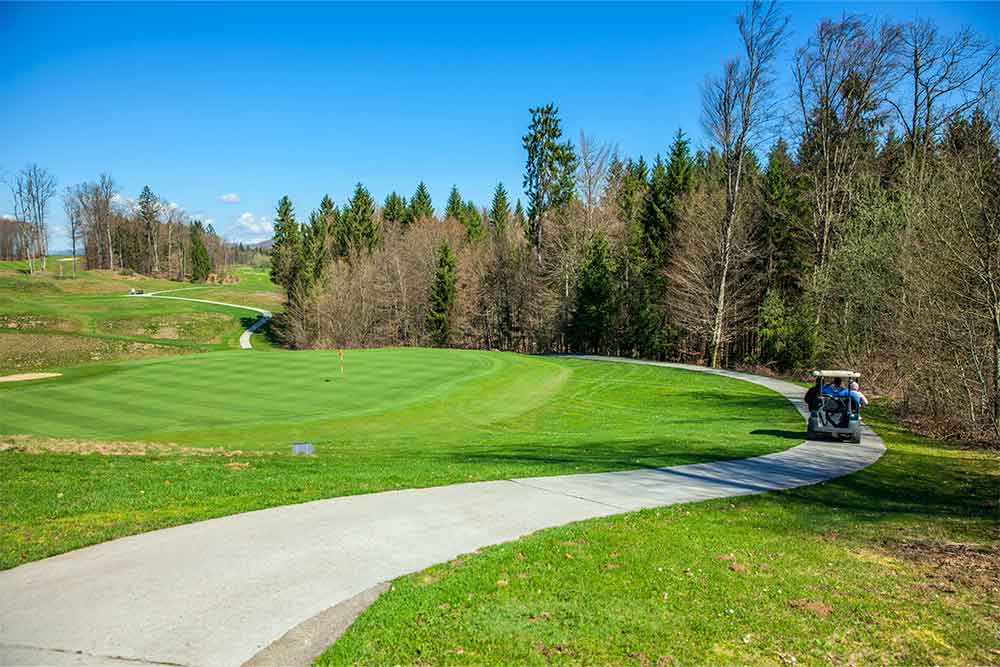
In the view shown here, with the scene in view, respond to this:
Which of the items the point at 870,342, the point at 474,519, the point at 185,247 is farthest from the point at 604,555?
the point at 185,247

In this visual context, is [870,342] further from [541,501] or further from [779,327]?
[541,501]

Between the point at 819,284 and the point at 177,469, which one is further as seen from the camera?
the point at 819,284

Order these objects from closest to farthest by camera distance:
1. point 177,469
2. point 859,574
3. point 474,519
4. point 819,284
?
1. point 859,574
2. point 474,519
3. point 177,469
4. point 819,284

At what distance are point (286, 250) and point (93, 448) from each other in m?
59.5

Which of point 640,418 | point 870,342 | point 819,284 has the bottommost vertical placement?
point 640,418

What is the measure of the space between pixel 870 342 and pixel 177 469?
28.3m

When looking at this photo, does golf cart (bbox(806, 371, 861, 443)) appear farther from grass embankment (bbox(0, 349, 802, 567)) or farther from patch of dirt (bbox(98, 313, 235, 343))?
patch of dirt (bbox(98, 313, 235, 343))

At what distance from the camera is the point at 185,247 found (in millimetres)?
113750

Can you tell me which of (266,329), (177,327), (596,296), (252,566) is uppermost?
(596,296)

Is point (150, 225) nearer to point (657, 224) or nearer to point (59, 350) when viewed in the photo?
point (59, 350)

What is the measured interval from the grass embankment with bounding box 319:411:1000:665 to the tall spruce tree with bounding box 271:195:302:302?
203ft

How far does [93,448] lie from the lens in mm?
13359

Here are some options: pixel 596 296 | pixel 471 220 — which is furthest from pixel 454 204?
pixel 596 296

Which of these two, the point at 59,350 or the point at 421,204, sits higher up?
the point at 421,204
